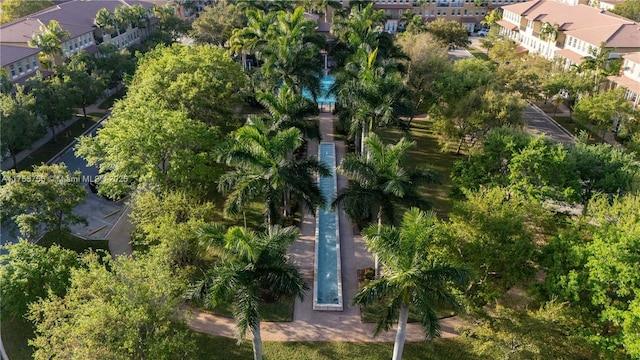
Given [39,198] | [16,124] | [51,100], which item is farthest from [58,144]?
Result: [39,198]

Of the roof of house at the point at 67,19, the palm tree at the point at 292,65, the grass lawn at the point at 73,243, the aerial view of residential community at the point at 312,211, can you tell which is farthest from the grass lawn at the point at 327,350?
the roof of house at the point at 67,19

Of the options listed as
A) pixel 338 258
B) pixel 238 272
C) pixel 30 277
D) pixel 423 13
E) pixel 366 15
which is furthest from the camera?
pixel 423 13

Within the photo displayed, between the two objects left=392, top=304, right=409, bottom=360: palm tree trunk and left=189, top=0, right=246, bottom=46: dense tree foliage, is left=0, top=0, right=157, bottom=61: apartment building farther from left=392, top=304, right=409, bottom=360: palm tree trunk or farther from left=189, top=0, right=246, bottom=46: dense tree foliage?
left=392, top=304, right=409, bottom=360: palm tree trunk

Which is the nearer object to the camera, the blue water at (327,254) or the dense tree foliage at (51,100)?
the blue water at (327,254)

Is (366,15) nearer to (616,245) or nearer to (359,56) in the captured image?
(359,56)

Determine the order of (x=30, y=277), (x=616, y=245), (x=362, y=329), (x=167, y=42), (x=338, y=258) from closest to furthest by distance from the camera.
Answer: (x=616, y=245), (x=30, y=277), (x=362, y=329), (x=338, y=258), (x=167, y=42)

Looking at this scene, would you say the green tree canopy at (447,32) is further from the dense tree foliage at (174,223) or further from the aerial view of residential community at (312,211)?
the dense tree foliage at (174,223)

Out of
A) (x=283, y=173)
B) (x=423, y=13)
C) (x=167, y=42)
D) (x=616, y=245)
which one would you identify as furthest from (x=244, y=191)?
(x=423, y=13)

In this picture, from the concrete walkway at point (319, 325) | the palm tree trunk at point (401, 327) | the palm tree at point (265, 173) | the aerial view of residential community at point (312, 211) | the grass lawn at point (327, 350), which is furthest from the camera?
the concrete walkway at point (319, 325)
